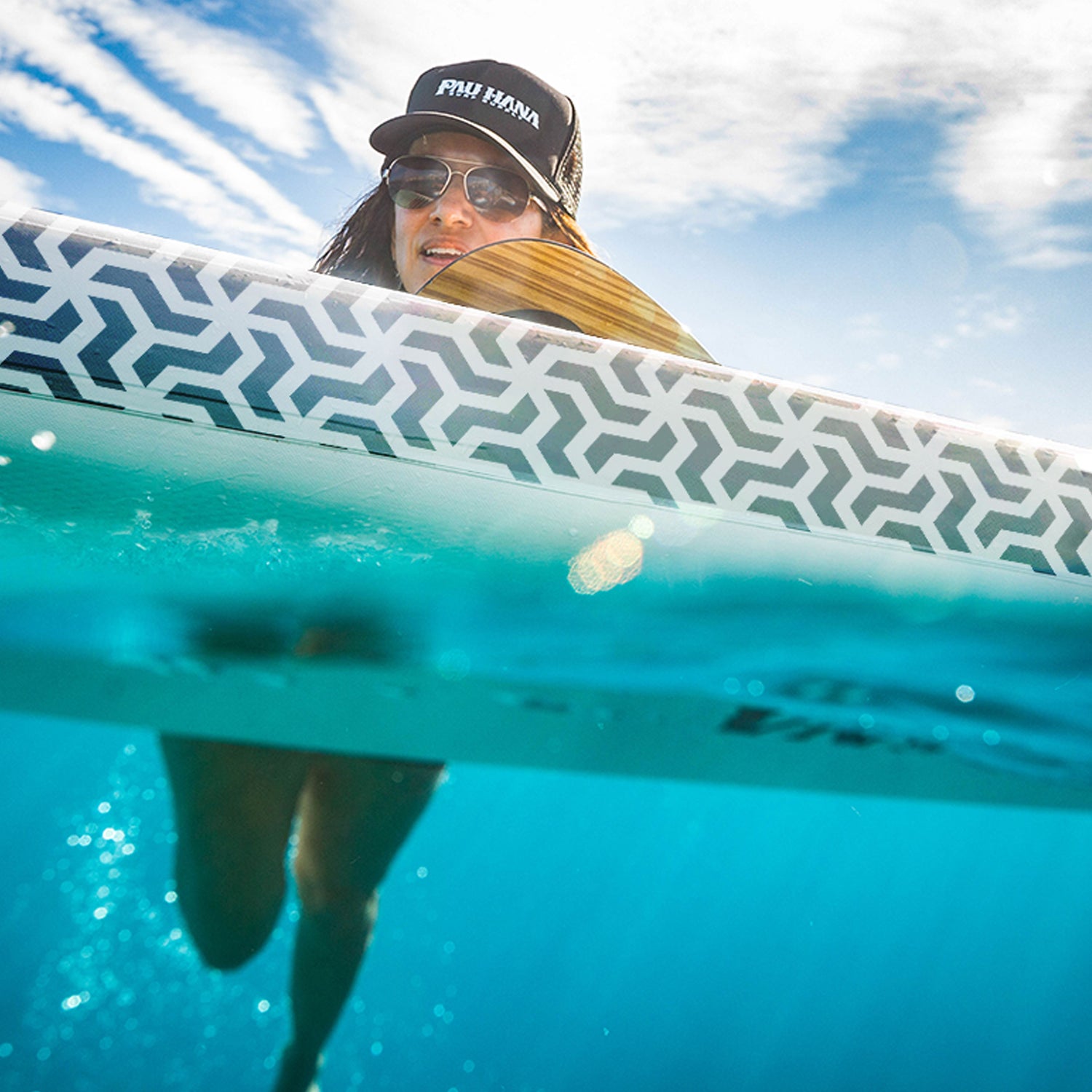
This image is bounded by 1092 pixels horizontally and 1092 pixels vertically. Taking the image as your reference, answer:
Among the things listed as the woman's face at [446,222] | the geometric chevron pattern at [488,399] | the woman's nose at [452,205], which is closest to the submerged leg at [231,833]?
the geometric chevron pattern at [488,399]

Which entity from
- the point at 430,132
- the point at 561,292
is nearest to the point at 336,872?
the point at 561,292

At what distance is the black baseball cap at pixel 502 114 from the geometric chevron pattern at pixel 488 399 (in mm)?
1289

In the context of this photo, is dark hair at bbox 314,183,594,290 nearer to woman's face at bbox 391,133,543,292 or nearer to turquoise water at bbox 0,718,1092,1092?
woman's face at bbox 391,133,543,292

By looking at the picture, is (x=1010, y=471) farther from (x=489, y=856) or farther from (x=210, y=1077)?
(x=210, y=1077)

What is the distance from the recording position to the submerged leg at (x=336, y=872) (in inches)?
46.6

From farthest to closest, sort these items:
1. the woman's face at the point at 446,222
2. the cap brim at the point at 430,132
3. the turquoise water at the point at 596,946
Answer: the woman's face at the point at 446,222
the cap brim at the point at 430,132
the turquoise water at the point at 596,946

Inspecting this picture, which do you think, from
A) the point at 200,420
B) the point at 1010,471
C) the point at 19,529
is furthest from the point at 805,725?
the point at 19,529

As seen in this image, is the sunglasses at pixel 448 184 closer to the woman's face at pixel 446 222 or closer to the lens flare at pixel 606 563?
the woman's face at pixel 446 222

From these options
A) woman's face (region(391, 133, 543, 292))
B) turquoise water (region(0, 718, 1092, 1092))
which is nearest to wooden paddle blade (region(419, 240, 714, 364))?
woman's face (region(391, 133, 543, 292))

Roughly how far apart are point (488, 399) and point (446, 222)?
135 cm

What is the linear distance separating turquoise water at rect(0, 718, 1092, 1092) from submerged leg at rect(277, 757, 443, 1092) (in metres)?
0.06

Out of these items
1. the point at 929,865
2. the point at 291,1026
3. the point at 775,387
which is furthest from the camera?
the point at 929,865

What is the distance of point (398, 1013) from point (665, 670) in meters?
1.41

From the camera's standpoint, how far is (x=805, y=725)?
80 cm
